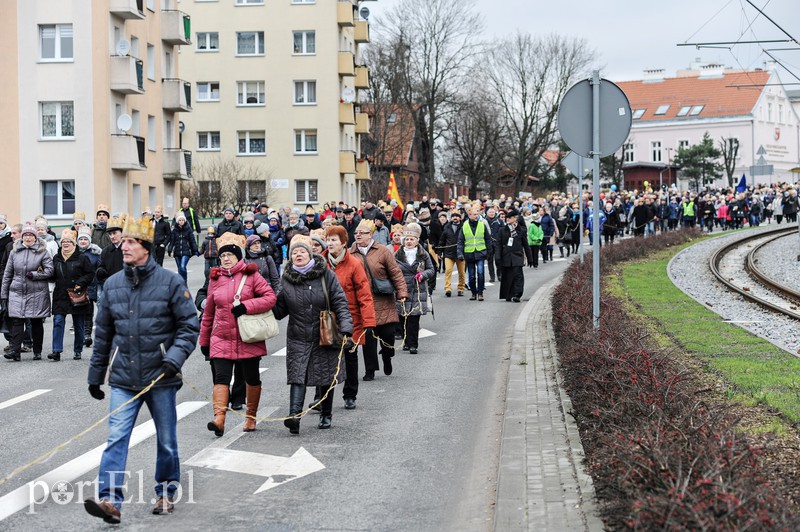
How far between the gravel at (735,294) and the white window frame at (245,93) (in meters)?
29.4

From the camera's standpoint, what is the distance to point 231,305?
373 inches

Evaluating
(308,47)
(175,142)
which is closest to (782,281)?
(175,142)

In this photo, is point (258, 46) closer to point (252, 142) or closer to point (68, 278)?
point (252, 142)

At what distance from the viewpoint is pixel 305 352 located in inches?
388

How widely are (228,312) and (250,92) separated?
2337 inches

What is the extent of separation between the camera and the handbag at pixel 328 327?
9742 millimetres

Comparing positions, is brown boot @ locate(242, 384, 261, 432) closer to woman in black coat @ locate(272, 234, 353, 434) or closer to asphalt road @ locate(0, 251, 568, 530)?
asphalt road @ locate(0, 251, 568, 530)

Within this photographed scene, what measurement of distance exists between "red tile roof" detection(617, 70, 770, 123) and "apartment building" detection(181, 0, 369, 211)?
180 feet

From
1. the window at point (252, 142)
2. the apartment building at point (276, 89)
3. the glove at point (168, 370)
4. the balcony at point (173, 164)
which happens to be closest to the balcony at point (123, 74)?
the balcony at point (173, 164)

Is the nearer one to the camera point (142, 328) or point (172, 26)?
point (142, 328)

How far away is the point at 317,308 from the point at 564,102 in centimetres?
318

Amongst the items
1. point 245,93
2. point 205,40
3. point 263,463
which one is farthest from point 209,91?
point 263,463

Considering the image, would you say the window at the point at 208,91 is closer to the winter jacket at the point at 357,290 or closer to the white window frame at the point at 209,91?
the white window frame at the point at 209,91

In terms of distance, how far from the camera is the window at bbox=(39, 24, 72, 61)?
42.4 meters
